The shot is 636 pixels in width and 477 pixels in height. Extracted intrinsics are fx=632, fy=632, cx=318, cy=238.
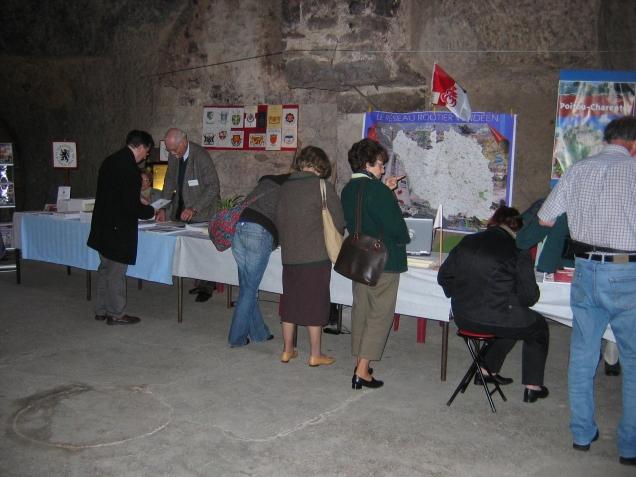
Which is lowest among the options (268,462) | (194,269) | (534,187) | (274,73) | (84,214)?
(268,462)

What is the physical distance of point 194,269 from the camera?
518cm

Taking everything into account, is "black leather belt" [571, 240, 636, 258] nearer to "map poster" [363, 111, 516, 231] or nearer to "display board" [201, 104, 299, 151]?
"map poster" [363, 111, 516, 231]

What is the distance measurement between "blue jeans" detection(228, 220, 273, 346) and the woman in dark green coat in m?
0.77

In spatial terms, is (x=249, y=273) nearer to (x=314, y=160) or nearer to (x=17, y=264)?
(x=314, y=160)

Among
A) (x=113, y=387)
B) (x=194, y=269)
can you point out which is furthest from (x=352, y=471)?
(x=194, y=269)

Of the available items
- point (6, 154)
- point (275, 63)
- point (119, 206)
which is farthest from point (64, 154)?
point (119, 206)

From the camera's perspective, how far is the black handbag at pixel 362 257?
11.9 ft

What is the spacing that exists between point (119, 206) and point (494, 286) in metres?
3.03

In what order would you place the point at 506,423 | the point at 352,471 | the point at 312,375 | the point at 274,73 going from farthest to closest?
1. the point at 274,73
2. the point at 312,375
3. the point at 506,423
4. the point at 352,471

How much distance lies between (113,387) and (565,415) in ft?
8.74

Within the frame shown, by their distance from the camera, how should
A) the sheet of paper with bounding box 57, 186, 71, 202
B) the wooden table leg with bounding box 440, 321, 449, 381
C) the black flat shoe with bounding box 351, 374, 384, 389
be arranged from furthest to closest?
the sheet of paper with bounding box 57, 186, 71, 202 → the wooden table leg with bounding box 440, 321, 449, 381 → the black flat shoe with bounding box 351, 374, 384, 389

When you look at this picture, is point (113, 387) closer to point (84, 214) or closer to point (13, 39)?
point (84, 214)

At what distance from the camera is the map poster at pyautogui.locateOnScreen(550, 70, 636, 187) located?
5.08 m

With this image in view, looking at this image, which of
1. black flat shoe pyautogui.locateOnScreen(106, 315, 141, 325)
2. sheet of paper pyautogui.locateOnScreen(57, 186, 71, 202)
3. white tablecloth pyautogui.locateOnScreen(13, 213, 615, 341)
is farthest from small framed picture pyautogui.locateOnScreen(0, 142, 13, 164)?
black flat shoe pyautogui.locateOnScreen(106, 315, 141, 325)
